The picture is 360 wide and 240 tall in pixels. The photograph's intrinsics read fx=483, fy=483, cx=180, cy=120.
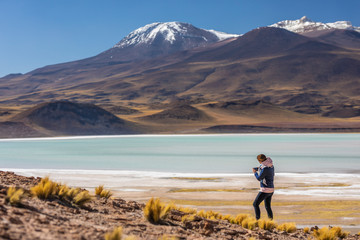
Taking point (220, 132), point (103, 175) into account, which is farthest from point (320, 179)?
point (220, 132)

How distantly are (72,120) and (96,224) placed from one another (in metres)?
78.0

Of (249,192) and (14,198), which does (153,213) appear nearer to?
(14,198)

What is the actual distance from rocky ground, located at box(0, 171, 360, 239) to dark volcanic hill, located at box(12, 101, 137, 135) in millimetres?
70505

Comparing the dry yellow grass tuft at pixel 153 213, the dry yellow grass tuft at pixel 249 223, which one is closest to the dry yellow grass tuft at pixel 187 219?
the dry yellow grass tuft at pixel 153 213

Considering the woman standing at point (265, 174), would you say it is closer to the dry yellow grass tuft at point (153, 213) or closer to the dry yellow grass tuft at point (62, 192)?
the dry yellow grass tuft at point (153, 213)

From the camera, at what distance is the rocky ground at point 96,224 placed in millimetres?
5316

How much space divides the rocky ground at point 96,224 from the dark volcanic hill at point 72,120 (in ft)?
231

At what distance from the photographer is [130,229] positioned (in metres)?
6.66

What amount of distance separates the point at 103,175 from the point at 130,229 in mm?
13671

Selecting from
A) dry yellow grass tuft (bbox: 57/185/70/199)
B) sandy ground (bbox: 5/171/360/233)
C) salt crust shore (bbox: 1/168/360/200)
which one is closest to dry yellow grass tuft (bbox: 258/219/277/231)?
sandy ground (bbox: 5/171/360/233)

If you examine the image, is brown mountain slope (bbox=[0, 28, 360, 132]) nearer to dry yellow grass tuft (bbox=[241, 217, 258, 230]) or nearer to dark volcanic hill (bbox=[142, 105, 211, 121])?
dark volcanic hill (bbox=[142, 105, 211, 121])

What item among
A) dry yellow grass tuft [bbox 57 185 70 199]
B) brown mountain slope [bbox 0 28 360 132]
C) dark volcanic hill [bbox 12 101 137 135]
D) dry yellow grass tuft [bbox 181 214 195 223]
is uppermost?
brown mountain slope [bbox 0 28 360 132]

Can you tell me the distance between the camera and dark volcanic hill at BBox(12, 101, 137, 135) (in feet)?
259

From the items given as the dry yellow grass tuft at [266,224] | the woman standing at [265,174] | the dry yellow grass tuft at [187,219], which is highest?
the woman standing at [265,174]
